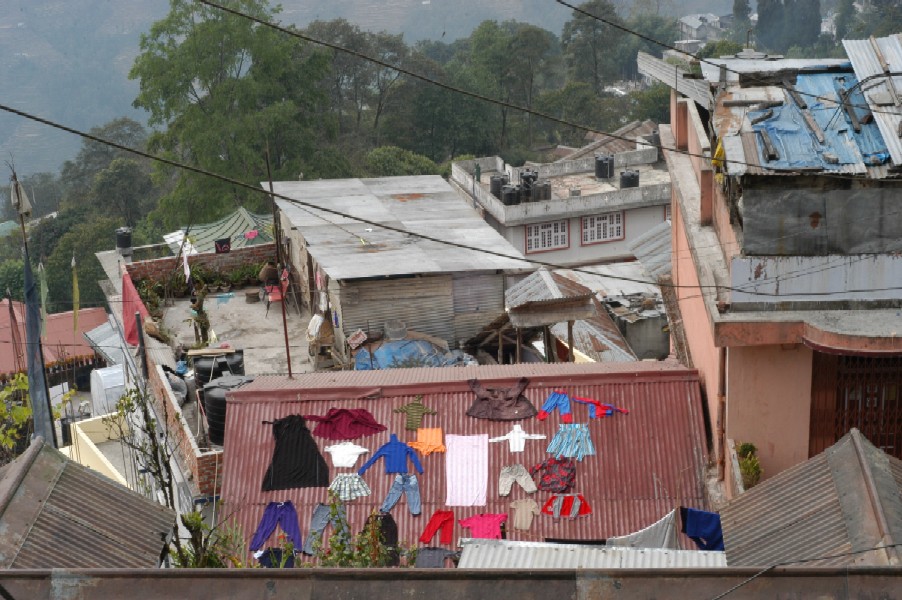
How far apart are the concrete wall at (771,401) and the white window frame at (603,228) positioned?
1123 inches

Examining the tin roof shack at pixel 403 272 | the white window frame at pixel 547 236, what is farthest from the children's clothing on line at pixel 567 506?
the white window frame at pixel 547 236

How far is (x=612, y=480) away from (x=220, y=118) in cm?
3517

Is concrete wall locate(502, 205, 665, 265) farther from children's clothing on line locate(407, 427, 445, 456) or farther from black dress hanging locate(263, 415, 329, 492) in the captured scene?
black dress hanging locate(263, 415, 329, 492)

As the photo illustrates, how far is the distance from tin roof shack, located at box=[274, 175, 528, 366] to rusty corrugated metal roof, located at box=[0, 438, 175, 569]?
12227 millimetres

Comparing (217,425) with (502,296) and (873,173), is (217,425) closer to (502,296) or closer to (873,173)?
(502,296)

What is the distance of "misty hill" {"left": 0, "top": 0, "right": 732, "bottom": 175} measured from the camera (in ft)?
367

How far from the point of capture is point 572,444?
13.8 meters

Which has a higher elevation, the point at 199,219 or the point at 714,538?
the point at 199,219

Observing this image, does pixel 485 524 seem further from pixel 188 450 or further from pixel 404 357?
pixel 404 357

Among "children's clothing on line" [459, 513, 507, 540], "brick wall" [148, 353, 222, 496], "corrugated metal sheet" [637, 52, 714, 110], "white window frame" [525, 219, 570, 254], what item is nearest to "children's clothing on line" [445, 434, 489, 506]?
"children's clothing on line" [459, 513, 507, 540]

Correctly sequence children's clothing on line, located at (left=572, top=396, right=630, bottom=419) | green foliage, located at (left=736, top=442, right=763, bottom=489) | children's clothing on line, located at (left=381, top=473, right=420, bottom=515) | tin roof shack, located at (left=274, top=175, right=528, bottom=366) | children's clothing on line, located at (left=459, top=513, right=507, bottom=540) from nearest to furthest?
green foliage, located at (left=736, top=442, right=763, bottom=489), children's clothing on line, located at (left=459, top=513, right=507, bottom=540), children's clothing on line, located at (left=381, top=473, right=420, bottom=515), children's clothing on line, located at (left=572, top=396, right=630, bottom=419), tin roof shack, located at (left=274, top=175, right=528, bottom=366)

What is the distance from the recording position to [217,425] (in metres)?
17.0

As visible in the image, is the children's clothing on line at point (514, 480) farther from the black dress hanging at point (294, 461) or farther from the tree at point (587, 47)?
the tree at point (587, 47)

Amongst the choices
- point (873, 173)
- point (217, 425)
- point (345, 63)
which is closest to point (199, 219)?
point (345, 63)
